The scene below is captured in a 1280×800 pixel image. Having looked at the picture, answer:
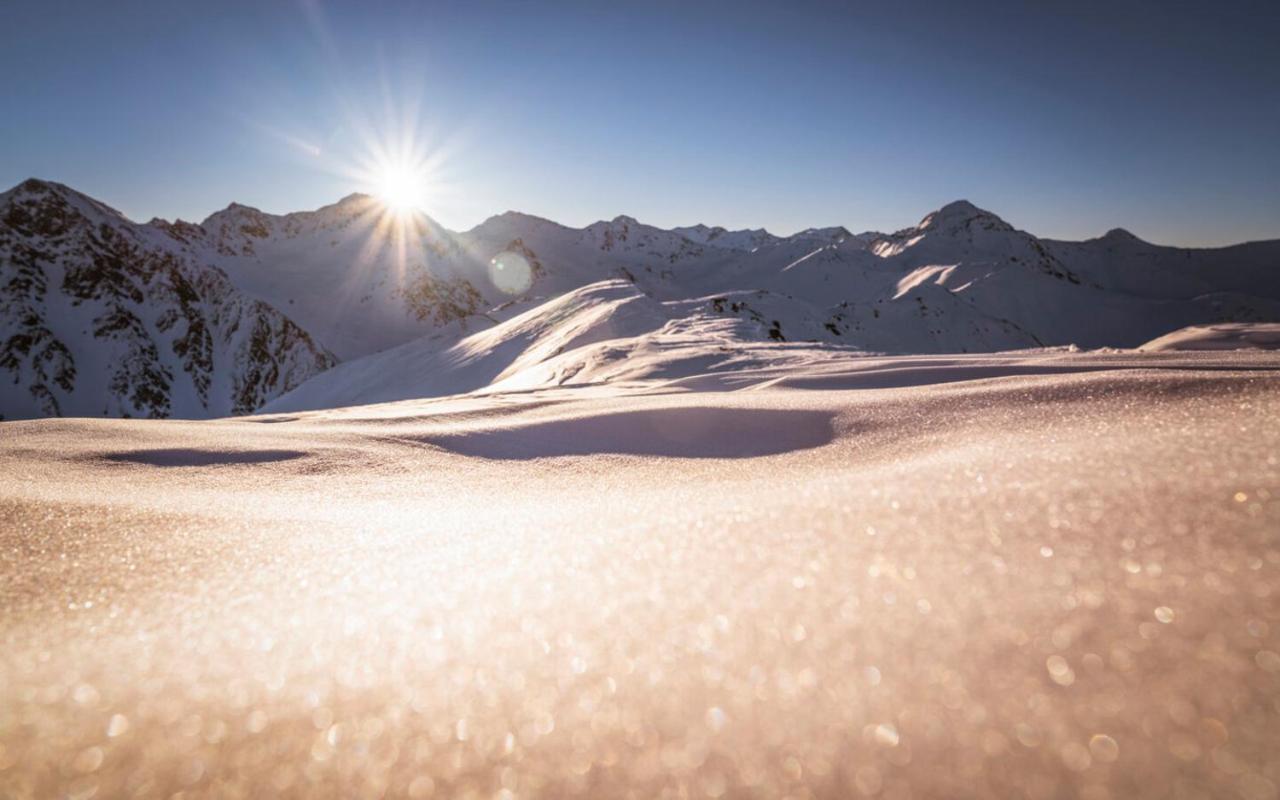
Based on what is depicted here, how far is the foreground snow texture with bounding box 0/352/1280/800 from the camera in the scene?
31.6 inches

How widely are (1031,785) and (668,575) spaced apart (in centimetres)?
79

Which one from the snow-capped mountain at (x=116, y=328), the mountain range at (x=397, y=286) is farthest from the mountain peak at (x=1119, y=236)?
the snow-capped mountain at (x=116, y=328)

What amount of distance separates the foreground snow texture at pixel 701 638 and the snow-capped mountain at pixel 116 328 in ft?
334

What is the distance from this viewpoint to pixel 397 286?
4486 inches

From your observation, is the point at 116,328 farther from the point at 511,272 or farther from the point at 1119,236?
the point at 1119,236

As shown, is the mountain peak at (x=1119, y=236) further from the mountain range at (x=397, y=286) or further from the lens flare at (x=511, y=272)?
the lens flare at (x=511, y=272)

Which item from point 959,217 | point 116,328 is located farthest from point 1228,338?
point 959,217

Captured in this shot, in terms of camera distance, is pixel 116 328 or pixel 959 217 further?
pixel 959 217

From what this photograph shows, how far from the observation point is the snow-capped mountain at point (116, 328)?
92438 millimetres

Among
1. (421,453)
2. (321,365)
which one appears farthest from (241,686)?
A: (321,365)

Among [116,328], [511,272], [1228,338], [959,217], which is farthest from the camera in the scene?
[959,217]

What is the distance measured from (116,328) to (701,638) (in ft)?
445

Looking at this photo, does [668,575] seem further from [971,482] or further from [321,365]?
[321,365]

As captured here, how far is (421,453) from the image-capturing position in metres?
4.09
